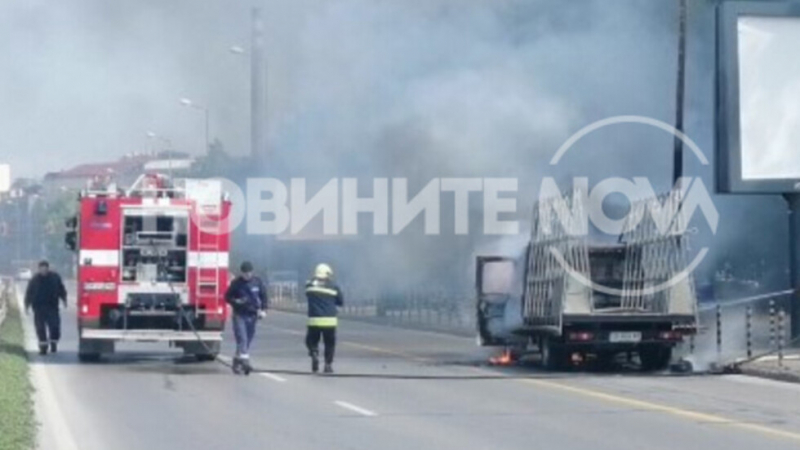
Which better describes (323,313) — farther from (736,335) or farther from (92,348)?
(736,335)

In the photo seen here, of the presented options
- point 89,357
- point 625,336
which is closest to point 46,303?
point 89,357

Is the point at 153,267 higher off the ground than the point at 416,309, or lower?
higher

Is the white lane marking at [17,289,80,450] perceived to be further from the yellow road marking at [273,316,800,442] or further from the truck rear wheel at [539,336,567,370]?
the truck rear wheel at [539,336,567,370]

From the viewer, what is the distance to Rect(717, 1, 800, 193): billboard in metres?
30.9

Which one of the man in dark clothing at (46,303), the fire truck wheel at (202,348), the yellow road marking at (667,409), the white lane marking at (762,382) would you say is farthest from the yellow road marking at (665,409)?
the man in dark clothing at (46,303)

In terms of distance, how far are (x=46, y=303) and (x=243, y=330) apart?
6405 mm

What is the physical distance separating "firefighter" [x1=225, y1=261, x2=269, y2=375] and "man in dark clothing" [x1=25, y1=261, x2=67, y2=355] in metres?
5.56

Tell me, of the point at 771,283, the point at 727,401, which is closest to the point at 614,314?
the point at 727,401

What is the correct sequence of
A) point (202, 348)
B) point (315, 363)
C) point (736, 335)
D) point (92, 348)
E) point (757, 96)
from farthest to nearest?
point (736, 335)
point (757, 96)
point (92, 348)
point (202, 348)
point (315, 363)

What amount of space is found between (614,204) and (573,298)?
322 inches

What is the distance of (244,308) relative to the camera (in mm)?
26453

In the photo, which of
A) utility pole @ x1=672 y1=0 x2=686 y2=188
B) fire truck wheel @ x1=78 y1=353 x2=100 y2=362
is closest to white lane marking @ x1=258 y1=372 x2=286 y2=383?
fire truck wheel @ x1=78 y1=353 x2=100 y2=362

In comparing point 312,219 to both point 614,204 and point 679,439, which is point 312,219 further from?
point 679,439

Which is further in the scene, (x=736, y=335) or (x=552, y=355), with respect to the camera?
(x=736, y=335)
